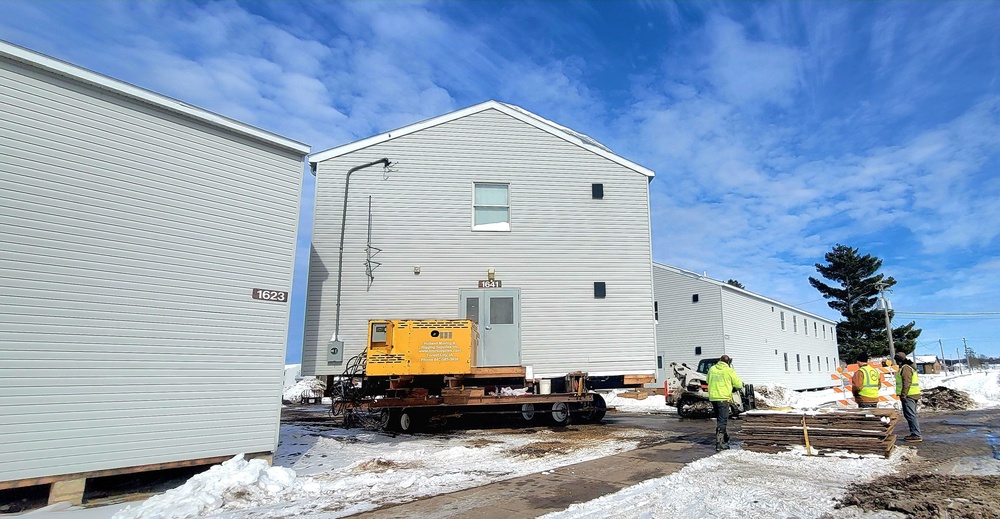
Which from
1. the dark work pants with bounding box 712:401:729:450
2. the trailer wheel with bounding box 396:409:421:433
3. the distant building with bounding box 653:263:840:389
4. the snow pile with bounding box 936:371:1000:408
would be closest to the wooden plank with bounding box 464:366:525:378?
the trailer wheel with bounding box 396:409:421:433

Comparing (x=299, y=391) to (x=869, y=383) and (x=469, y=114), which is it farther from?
(x=869, y=383)

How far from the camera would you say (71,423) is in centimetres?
757

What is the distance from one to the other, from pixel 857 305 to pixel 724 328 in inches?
1091

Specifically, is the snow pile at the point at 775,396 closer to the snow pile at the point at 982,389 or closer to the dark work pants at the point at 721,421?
the snow pile at the point at 982,389

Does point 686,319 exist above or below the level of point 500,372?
above

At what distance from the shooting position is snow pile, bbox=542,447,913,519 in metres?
6.04

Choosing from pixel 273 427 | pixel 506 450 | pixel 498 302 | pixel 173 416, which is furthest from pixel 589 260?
pixel 173 416

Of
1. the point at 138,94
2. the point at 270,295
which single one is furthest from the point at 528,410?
the point at 138,94

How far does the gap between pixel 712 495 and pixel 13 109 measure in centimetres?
1046

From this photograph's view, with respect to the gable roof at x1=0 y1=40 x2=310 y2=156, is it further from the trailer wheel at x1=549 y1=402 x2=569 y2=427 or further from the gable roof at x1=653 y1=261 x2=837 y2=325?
the gable roof at x1=653 y1=261 x2=837 y2=325

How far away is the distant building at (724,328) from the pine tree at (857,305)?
39.9 ft

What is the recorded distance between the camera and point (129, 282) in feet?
27.4

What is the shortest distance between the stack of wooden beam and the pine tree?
40766 mm

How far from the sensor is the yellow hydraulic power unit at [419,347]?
1297 centimetres
